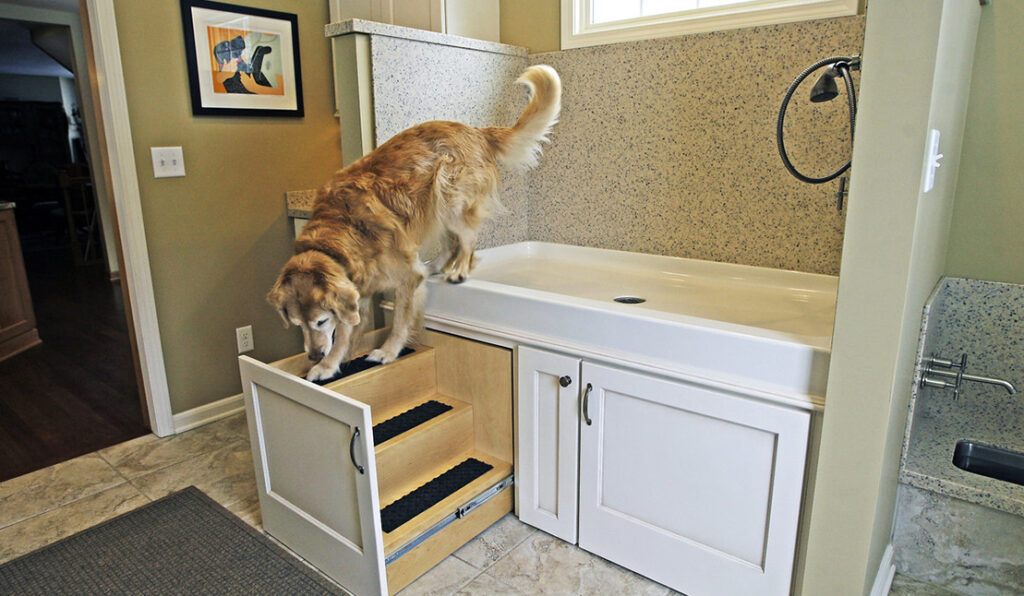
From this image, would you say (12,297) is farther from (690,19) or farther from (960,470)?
(960,470)

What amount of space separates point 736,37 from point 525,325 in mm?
1229

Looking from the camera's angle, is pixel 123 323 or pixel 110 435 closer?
pixel 110 435

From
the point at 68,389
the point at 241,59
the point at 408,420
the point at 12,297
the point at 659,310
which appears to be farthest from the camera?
the point at 12,297

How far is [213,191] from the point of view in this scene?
106 inches

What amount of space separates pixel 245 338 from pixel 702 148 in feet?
7.21

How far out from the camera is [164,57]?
247cm

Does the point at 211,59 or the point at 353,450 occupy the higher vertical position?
the point at 211,59

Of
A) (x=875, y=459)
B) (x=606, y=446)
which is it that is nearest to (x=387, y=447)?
(x=606, y=446)

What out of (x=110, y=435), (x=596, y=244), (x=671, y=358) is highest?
(x=596, y=244)

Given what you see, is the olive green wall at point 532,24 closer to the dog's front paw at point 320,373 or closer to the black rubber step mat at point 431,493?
the dog's front paw at point 320,373

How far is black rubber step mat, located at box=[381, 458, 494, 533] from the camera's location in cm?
174

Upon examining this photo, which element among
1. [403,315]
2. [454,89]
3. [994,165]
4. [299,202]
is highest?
[454,89]

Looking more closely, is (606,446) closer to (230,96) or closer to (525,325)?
(525,325)

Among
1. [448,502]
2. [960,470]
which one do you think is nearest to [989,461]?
[960,470]
